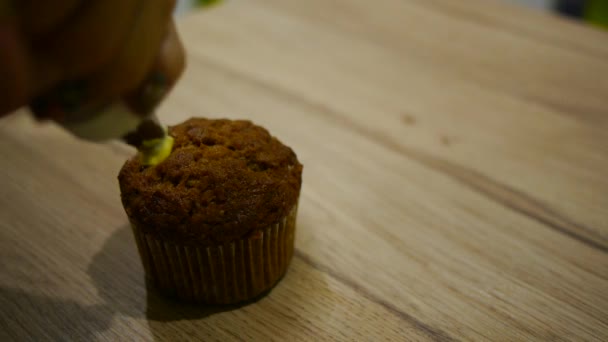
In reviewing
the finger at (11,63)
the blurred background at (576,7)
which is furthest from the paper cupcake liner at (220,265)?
the blurred background at (576,7)

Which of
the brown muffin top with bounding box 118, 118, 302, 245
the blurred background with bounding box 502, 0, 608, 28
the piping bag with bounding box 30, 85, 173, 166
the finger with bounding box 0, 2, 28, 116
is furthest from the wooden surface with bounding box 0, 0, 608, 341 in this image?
the blurred background with bounding box 502, 0, 608, 28

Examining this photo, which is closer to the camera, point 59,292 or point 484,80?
point 59,292

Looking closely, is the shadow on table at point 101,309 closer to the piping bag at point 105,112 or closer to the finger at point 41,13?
the piping bag at point 105,112

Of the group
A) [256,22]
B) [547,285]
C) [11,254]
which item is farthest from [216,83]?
[547,285]

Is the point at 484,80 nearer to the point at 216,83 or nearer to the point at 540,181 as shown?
the point at 540,181

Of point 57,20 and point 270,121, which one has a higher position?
point 57,20

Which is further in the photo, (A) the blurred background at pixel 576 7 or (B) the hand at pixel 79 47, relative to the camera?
(A) the blurred background at pixel 576 7

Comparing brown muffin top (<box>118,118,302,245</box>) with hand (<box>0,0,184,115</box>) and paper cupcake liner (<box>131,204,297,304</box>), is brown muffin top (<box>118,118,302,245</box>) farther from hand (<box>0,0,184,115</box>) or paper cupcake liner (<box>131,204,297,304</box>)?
hand (<box>0,0,184,115</box>)
